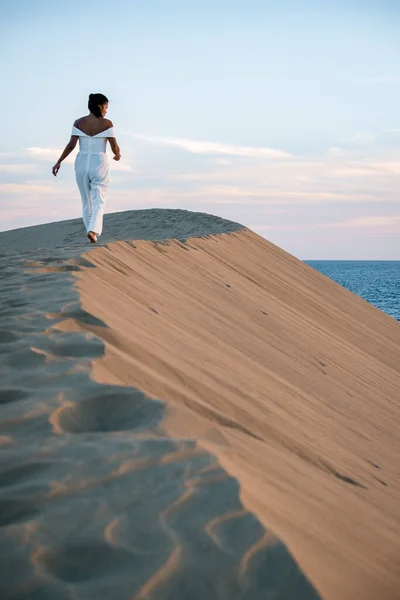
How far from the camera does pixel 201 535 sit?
169 centimetres

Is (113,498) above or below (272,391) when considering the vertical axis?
above

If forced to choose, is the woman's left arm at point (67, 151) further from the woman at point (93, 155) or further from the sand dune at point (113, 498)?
the sand dune at point (113, 498)

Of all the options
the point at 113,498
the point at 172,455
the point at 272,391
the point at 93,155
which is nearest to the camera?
the point at 113,498

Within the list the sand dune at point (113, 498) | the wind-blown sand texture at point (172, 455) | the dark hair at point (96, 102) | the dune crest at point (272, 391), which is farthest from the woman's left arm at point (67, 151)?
the sand dune at point (113, 498)

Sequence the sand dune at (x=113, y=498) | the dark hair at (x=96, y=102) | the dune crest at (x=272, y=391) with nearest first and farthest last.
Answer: the sand dune at (x=113, y=498) → the dune crest at (x=272, y=391) → the dark hair at (x=96, y=102)

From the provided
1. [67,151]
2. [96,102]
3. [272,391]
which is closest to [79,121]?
[96,102]

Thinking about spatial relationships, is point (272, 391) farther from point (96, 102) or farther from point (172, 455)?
point (96, 102)

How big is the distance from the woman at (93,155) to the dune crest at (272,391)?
62cm

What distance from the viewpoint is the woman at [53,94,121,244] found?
21.5 feet

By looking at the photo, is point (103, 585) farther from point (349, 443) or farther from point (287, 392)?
point (287, 392)

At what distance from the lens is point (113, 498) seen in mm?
1839

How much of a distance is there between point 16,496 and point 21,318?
1.78 meters

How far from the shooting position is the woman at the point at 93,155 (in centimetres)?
657

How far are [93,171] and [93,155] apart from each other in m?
0.15
